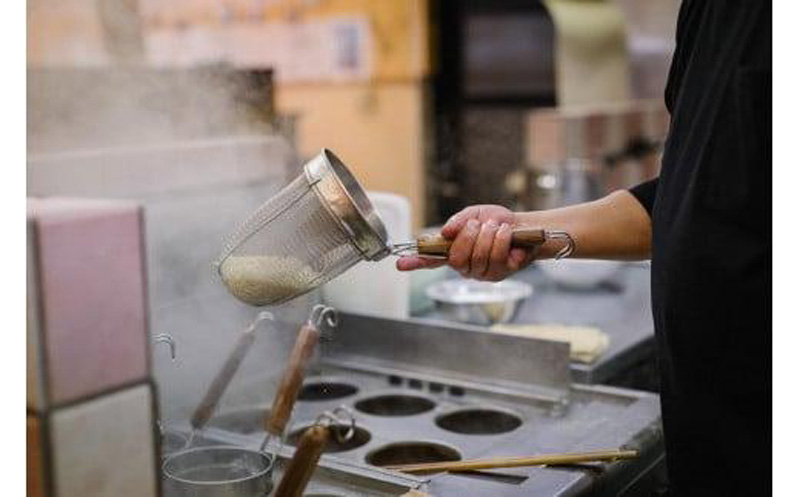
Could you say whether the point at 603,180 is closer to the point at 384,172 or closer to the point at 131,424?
the point at 384,172

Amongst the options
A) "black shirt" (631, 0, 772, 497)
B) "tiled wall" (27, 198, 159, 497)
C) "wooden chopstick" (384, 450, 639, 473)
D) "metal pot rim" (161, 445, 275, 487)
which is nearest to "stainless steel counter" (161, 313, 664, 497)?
"wooden chopstick" (384, 450, 639, 473)

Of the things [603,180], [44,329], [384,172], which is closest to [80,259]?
[44,329]

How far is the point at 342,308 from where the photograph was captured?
245cm

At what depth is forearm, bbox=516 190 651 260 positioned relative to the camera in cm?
176

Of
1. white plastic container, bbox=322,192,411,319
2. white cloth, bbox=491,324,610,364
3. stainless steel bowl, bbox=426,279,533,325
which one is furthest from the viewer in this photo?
stainless steel bowl, bbox=426,279,533,325

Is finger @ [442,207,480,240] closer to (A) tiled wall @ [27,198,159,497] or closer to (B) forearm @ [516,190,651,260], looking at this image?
(B) forearm @ [516,190,651,260]

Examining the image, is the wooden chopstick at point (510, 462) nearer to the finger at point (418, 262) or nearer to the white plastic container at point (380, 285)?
the finger at point (418, 262)

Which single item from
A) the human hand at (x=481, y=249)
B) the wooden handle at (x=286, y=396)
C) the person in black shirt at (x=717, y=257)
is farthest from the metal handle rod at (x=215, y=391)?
the person in black shirt at (x=717, y=257)

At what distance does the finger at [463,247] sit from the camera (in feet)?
5.43

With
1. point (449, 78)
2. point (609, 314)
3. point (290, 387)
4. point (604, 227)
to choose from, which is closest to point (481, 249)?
point (604, 227)

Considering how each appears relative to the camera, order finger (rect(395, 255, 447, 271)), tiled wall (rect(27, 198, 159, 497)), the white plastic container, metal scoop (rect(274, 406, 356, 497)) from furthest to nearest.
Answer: the white plastic container → finger (rect(395, 255, 447, 271)) → metal scoop (rect(274, 406, 356, 497)) → tiled wall (rect(27, 198, 159, 497))

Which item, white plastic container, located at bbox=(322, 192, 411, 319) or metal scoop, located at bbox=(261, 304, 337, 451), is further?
white plastic container, located at bbox=(322, 192, 411, 319)

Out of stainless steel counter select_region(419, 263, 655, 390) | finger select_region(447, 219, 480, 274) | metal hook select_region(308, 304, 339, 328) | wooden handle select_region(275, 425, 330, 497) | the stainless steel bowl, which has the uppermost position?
finger select_region(447, 219, 480, 274)

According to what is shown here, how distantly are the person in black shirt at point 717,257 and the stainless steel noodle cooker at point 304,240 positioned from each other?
1.48ft
